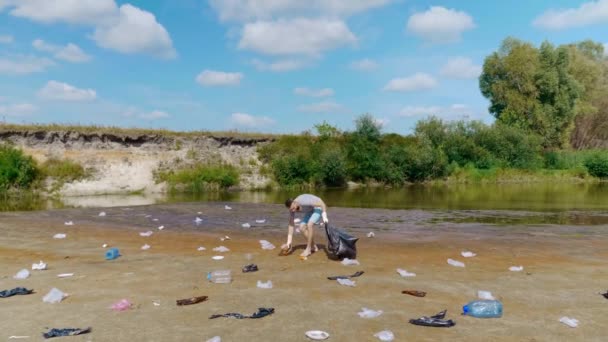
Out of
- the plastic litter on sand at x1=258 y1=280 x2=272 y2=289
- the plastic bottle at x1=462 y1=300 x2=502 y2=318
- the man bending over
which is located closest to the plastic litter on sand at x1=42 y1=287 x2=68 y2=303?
the plastic litter on sand at x1=258 y1=280 x2=272 y2=289

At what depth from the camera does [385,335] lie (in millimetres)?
6156

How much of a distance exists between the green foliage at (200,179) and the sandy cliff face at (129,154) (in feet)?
3.06

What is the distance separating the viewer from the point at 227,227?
56.7ft

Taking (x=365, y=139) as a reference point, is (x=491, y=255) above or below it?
below

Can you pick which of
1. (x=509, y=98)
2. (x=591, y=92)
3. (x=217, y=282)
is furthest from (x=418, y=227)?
(x=591, y=92)

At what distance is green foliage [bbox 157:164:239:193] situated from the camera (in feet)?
127

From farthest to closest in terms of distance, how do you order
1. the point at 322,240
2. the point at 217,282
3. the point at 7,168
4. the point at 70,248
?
1. the point at 7,168
2. the point at 322,240
3. the point at 70,248
4. the point at 217,282

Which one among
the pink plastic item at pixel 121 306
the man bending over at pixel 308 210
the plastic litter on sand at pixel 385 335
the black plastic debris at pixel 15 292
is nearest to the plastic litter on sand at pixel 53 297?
the black plastic debris at pixel 15 292

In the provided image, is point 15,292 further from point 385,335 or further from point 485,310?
point 485,310

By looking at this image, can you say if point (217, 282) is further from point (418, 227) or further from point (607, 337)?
point (418, 227)

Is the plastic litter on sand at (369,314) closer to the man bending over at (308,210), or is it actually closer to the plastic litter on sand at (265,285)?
the plastic litter on sand at (265,285)

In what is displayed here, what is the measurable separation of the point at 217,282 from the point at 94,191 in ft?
102

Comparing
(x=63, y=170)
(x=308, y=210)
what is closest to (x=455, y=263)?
(x=308, y=210)

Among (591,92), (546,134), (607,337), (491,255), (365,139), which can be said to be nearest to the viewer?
(607,337)
